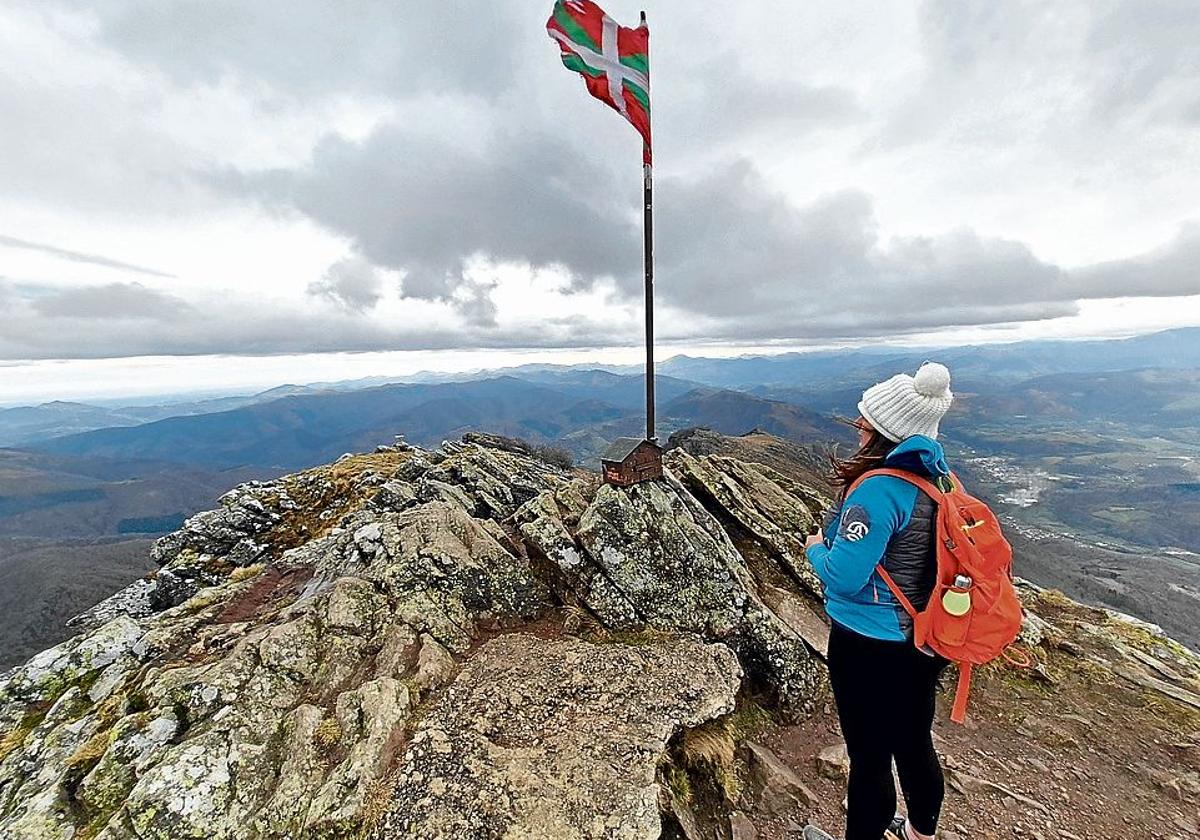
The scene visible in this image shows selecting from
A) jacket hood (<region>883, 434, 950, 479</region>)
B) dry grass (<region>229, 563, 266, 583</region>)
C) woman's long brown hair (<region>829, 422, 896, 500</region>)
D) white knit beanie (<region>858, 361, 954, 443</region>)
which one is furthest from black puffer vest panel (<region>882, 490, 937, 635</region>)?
dry grass (<region>229, 563, 266, 583</region>)

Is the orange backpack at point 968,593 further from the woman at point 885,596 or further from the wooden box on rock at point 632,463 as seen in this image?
the wooden box on rock at point 632,463

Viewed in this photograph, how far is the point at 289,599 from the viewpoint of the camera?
556 inches

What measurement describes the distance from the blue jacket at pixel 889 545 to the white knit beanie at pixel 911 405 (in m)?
0.21

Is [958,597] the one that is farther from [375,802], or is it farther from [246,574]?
[246,574]

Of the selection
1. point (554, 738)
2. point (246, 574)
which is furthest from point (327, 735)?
point (246, 574)

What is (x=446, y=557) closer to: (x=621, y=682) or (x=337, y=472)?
(x=621, y=682)

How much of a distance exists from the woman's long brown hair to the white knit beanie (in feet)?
0.62

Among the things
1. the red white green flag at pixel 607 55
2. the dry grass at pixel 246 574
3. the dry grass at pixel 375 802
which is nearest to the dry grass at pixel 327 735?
the dry grass at pixel 375 802

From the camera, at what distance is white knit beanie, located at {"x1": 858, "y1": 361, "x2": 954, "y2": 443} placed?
6168 mm

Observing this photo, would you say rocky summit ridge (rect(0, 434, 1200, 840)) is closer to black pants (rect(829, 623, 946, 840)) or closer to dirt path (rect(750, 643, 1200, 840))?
dirt path (rect(750, 643, 1200, 840))

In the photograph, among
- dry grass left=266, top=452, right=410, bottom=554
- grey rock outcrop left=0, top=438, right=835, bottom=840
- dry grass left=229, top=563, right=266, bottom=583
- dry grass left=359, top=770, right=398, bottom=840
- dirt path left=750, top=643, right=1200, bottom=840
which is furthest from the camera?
dry grass left=266, top=452, right=410, bottom=554

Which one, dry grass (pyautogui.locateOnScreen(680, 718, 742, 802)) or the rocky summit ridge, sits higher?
the rocky summit ridge

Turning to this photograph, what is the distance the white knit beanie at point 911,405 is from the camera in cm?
617

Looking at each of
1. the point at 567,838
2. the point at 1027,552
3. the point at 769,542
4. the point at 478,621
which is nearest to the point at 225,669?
the point at 478,621
